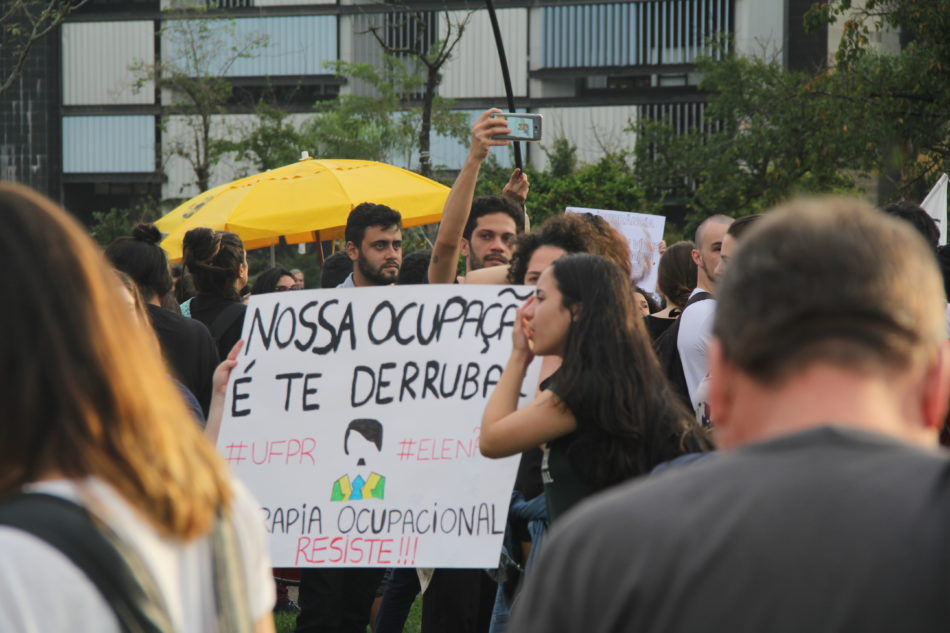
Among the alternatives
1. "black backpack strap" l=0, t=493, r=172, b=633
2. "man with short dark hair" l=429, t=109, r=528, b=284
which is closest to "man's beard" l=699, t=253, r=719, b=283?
"man with short dark hair" l=429, t=109, r=528, b=284

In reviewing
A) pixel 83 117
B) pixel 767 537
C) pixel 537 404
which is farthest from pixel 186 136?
pixel 767 537

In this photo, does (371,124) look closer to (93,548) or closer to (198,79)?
(198,79)

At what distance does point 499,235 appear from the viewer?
595 cm

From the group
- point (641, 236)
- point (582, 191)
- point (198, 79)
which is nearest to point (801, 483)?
point (641, 236)

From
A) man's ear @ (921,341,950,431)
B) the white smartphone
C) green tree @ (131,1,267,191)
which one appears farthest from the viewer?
green tree @ (131,1,267,191)

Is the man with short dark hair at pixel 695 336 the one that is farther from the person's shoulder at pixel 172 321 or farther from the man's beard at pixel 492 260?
the person's shoulder at pixel 172 321

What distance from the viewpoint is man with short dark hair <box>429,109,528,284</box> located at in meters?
5.23

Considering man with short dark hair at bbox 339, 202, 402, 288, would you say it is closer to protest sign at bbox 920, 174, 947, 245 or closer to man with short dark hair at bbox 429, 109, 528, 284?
man with short dark hair at bbox 429, 109, 528, 284

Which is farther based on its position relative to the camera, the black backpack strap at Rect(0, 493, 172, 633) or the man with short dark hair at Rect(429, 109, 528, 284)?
the man with short dark hair at Rect(429, 109, 528, 284)

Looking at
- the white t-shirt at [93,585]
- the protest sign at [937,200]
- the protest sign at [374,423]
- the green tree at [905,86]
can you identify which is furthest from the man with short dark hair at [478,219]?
the green tree at [905,86]

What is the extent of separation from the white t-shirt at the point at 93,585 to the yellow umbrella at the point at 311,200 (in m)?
7.87

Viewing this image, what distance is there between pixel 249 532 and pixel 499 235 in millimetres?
4205

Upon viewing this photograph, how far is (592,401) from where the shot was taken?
354 centimetres

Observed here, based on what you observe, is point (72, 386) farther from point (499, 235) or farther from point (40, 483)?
point (499, 235)
